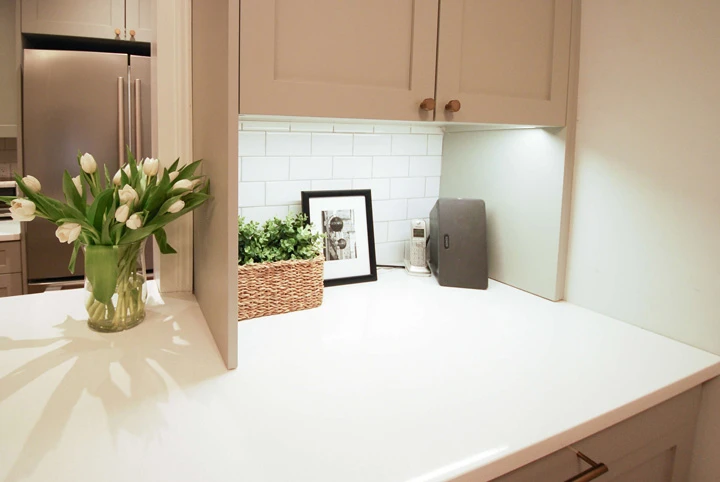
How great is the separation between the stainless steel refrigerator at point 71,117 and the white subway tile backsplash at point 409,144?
1.55 meters

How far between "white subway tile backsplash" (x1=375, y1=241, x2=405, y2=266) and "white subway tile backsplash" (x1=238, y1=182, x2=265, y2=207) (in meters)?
0.45

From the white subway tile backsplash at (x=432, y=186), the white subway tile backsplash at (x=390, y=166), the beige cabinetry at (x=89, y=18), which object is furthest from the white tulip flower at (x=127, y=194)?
the beige cabinetry at (x=89, y=18)

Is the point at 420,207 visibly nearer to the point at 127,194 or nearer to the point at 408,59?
the point at 408,59

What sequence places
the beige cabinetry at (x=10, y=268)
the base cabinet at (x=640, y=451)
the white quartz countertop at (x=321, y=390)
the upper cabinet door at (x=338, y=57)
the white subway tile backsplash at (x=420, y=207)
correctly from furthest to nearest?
1. the beige cabinetry at (x=10, y=268)
2. the white subway tile backsplash at (x=420, y=207)
3. the upper cabinet door at (x=338, y=57)
4. the base cabinet at (x=640, y=451)
5. the white quartz countertop at (x=321, y=390)

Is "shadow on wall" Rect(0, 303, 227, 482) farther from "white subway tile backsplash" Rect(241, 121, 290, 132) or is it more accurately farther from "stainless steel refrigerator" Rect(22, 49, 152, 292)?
"stainless steel refrigerator" Rect(22, 49, 152, 292)

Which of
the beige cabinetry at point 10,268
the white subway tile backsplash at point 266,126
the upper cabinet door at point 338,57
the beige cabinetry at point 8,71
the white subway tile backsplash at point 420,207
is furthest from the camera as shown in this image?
the beige cabinetry at point 8,71

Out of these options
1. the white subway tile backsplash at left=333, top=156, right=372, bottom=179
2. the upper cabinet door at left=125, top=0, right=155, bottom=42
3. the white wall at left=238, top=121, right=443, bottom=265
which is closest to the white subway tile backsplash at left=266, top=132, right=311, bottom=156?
the white wall at left=238, top=121, right=443, bottom=265

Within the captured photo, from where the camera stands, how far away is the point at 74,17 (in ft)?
8.74

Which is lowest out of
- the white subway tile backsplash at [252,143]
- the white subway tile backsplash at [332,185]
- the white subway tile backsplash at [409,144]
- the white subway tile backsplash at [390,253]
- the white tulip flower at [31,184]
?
the white subway tile backsplash at [390,253]

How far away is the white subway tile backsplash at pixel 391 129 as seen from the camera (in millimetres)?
1614

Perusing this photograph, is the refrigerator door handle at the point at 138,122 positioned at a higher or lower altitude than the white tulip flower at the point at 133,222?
higher

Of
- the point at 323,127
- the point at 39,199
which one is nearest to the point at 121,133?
the point at 323,127

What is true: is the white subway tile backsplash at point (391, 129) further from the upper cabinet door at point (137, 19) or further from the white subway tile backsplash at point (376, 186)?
the upper cabinet door at point (137, 19)

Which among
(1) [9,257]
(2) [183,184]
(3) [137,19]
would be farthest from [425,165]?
(1) [9,257]
